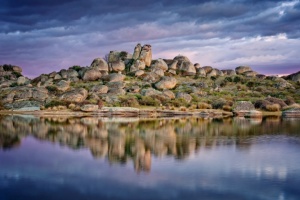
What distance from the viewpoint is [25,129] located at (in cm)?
3488

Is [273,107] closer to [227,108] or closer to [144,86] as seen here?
[227,108]

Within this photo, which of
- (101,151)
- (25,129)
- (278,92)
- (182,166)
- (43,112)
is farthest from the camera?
(278,92)

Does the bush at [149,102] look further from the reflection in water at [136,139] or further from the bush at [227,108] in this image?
the reflection in water at [136,139]

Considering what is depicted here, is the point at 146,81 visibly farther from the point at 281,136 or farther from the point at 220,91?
the point at 281,136

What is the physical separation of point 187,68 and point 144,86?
2320cm

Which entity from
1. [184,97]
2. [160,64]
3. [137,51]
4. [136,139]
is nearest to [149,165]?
[136,139]

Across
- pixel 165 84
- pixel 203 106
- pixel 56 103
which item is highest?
pixel 165 84

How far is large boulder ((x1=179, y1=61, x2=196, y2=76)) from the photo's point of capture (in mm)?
90062

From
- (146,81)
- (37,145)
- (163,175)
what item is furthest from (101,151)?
(146,81)

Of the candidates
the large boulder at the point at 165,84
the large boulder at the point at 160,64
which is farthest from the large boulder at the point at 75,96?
the large boulder at the point at 160,64

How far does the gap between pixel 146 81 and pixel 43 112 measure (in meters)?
26.8

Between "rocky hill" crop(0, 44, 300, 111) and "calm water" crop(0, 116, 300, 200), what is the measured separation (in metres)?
25.9

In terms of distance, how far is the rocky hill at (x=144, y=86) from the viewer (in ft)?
191

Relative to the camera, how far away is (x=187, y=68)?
9156 centimetres
